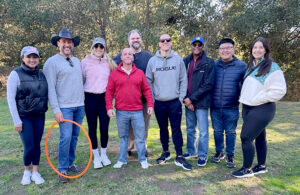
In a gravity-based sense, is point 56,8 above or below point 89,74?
above

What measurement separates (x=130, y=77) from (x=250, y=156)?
2488 millimetres

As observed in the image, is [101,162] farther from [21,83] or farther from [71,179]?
[21,83]

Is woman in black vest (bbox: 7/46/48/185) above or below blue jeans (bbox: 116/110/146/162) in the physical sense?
above

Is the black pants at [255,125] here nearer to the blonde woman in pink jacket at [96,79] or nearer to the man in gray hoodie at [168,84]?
the man in gray hoodie at [168,84]

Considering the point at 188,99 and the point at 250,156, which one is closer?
the point at 250,156

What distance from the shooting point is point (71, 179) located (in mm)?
4047

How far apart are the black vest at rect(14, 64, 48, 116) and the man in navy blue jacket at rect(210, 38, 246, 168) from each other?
3.05 metres

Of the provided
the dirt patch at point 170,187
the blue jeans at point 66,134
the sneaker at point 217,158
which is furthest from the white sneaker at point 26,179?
the sneaker at point 217,158

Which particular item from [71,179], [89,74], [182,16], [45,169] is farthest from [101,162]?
[182,16]

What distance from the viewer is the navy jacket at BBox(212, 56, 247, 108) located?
427 centimetres

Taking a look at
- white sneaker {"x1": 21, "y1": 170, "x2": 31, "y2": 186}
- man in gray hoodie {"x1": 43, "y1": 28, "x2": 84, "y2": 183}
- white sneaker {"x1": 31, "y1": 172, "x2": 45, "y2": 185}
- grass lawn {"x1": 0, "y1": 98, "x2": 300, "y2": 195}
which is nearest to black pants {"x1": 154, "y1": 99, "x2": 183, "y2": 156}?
grass lawn {"x1": 0, "y1": 98, "x2": 300, "y2": 195}

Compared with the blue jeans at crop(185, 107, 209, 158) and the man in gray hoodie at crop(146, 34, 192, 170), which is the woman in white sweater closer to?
the blue jeans at crop(185, 107, 209, 158)

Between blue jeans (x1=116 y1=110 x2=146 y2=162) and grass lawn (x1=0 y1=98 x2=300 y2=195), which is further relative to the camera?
blue jeans (x1=116 y1=110 x2=146 y2=162)

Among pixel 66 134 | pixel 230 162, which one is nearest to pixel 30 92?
pixel 66 134
